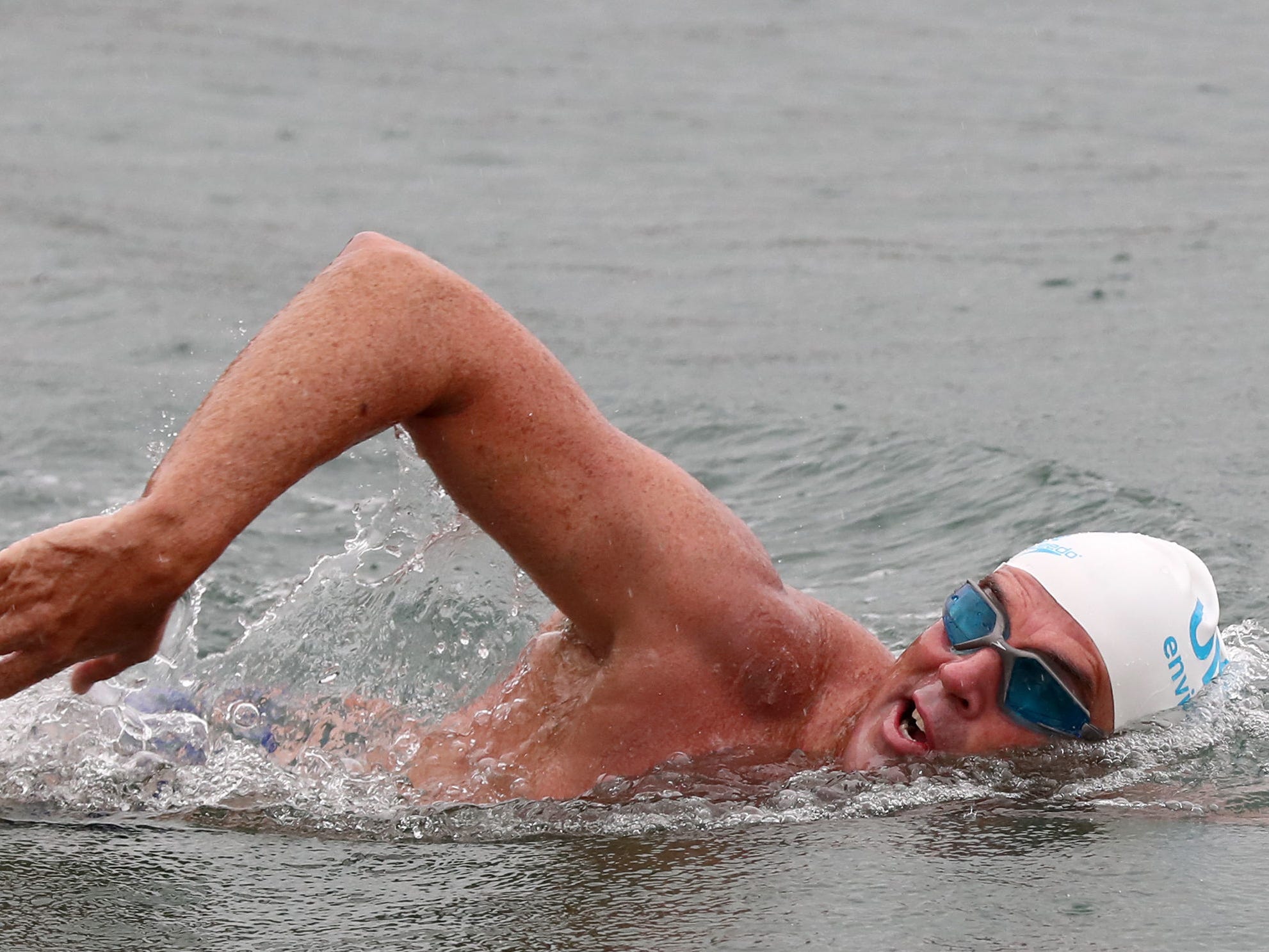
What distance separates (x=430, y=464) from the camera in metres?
3.32

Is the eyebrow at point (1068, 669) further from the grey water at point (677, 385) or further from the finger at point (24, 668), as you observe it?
the finger at point (24, 668)

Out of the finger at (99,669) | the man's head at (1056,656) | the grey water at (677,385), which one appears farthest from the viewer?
the man's head at (1056,656)

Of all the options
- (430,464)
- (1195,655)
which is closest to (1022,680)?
(1195,655)

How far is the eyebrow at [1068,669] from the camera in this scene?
3.71 metres

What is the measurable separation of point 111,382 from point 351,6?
825cm

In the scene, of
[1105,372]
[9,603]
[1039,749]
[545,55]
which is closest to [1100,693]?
[1039,749]

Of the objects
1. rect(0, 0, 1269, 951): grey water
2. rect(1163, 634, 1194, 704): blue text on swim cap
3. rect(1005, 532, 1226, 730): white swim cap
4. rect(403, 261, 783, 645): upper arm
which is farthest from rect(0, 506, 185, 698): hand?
rect(1163, 634, 1194, 704): blue text on swim cap

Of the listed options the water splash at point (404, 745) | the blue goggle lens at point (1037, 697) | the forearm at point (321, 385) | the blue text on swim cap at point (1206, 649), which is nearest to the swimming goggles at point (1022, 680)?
the blue goggle lens at point (1037, 697)

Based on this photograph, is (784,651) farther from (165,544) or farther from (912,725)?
(165,544)

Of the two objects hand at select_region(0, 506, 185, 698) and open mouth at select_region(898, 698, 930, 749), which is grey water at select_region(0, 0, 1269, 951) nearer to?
open mouth at select_region(898, 698, 930, 749)

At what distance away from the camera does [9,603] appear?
2.58 metres

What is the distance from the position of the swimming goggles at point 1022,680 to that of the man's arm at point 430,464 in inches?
17.4

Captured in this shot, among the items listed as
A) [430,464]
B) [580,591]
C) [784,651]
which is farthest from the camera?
[784,651]

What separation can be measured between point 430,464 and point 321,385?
0.46 m
